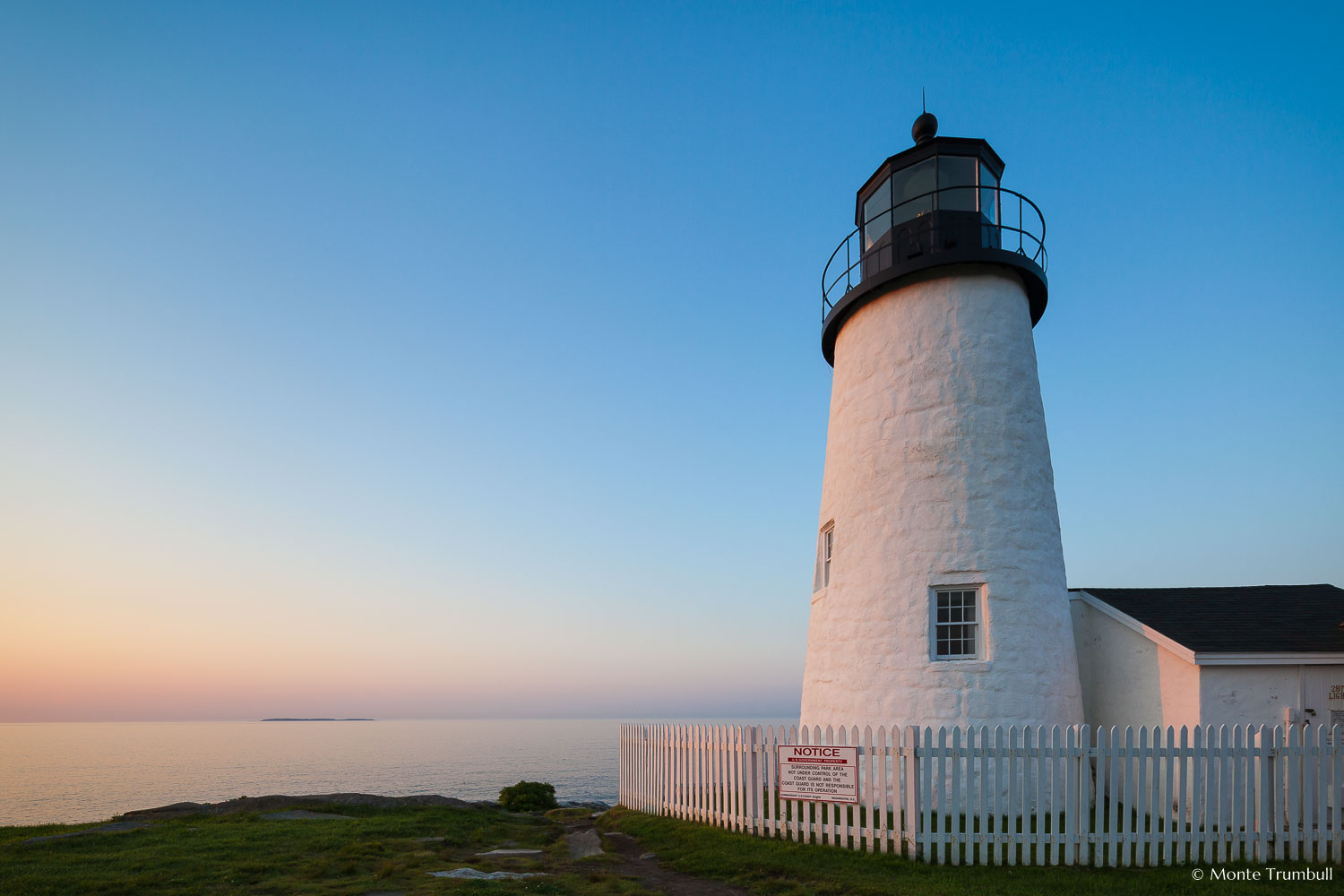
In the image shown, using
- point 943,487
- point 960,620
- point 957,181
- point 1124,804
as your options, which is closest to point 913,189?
point 957,181

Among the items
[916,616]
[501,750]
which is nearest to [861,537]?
[916,616]

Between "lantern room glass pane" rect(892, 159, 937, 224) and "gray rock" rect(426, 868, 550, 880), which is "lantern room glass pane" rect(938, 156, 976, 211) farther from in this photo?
"gray rock" rect(426, 868, 550, 880)

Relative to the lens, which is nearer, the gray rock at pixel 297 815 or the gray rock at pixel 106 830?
the gray rock at pixel 106 830

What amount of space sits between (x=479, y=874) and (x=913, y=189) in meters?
12.8

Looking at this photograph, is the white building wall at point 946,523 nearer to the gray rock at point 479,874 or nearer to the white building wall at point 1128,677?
the white building wall at point 1128,677

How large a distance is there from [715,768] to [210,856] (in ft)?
22.7

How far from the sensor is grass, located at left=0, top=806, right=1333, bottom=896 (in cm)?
830

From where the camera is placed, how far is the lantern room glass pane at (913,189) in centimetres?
1377

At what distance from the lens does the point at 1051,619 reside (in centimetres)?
1216

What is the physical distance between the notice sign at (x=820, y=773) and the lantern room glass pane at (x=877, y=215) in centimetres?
914

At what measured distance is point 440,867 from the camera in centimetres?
976

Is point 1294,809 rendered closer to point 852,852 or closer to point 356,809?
point 852,852

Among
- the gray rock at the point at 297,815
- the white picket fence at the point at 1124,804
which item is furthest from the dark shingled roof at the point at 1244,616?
the gray rock at the point at 297,815

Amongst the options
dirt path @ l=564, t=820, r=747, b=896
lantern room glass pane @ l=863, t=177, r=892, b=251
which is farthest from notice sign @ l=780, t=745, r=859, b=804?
lantern room glass pane @ l=863, t=177, r=892, b=251
